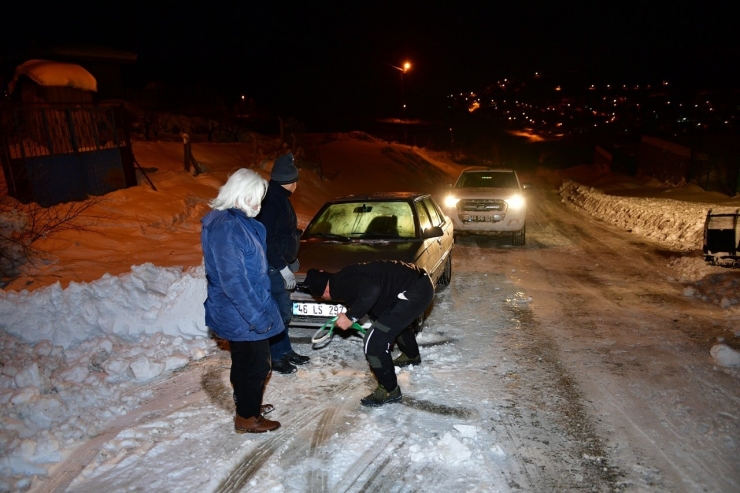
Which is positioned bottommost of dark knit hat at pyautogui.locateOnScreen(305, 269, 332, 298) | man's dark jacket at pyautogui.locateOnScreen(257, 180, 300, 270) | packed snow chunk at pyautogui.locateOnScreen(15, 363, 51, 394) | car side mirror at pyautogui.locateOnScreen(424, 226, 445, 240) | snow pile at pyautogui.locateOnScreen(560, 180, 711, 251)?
snow pile at pyautogui.locateOnScreen(560, 180, 711, 251)

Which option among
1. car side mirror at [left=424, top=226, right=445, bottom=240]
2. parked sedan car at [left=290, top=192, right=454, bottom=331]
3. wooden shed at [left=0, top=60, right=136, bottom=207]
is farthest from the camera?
wooden shed at [left=0, top=60, right=136, bottom=207]

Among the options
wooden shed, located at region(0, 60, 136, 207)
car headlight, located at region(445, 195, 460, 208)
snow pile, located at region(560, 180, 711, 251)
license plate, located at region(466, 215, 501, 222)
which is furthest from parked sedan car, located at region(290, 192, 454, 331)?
snow pile, located at region(560, 180, 711, 251)

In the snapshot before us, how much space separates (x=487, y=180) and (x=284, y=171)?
8.67 metres

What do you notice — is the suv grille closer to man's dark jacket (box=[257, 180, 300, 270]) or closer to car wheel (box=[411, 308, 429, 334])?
car wheel (box=[411, 308, 429, 334])

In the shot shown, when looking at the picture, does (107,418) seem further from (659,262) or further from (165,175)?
(165,175)

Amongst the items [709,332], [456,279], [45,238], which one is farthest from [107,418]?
[709,332]

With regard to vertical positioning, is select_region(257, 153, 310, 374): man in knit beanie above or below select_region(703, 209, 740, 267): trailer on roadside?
above

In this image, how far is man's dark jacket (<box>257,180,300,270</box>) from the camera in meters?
4.52

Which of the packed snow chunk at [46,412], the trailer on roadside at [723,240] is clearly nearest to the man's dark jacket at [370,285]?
the packed snow chunk at [46,412]

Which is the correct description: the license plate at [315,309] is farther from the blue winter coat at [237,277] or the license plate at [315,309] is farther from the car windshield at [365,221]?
the blue winter coat at [237,277]

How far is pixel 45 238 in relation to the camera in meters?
7.74

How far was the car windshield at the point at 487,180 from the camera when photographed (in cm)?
1200

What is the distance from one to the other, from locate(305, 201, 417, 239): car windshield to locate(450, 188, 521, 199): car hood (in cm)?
468

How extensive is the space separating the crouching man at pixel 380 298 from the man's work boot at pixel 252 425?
816mm
